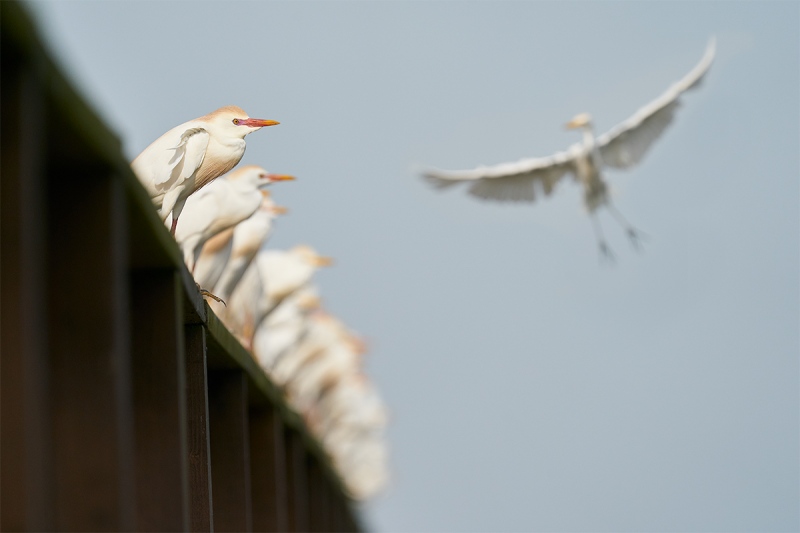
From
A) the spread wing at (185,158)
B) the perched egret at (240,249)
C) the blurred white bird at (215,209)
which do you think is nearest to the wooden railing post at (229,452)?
the spread wing at (185,158)

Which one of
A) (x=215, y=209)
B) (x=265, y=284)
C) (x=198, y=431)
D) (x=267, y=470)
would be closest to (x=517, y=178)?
(x=265, y=284)

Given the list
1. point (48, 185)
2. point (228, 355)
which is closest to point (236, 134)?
point (228, 355)

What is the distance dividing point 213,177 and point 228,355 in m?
2.13

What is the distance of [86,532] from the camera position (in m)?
1.66

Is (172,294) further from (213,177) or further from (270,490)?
(213,177)

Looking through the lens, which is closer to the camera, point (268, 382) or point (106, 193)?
point (106, 193)

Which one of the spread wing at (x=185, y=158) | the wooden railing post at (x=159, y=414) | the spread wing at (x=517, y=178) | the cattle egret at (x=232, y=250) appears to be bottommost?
the wooden railing post at (x=159, y=414)

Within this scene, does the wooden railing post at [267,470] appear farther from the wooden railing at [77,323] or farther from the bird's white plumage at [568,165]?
the bird's white plumage at [568,165]

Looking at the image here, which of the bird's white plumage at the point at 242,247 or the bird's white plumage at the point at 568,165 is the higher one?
the bird's white plumage at the point at 568,165

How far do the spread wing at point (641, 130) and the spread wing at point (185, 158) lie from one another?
4.48m

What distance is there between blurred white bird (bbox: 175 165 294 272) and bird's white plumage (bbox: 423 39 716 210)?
2749 mm

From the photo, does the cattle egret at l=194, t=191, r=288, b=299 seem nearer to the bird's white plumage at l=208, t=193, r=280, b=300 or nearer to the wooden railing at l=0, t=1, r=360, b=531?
the bird's white plumage at l=208, t=193, r=280, b=300

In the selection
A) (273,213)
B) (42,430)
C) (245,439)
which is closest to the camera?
(42,430)

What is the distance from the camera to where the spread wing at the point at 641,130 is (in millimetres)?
9000
